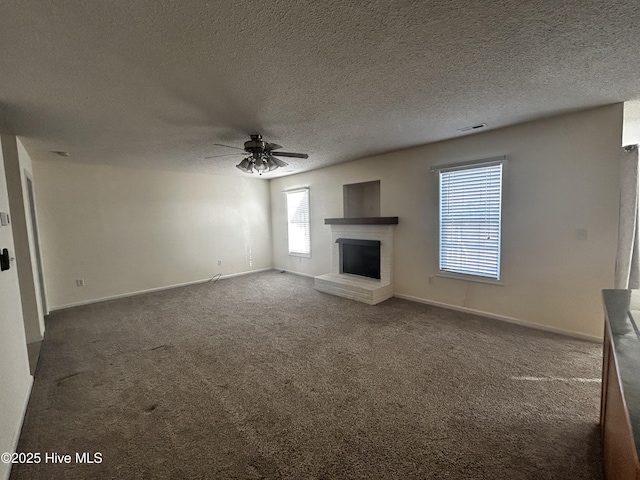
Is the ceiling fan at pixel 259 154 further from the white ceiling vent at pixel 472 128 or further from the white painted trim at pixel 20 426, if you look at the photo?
the white painted trim at pixel 20 426

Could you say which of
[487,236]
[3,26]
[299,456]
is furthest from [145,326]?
[487,236]

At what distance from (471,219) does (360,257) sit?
2.14 meters

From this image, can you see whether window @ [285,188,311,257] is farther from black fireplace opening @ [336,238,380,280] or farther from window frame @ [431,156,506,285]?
window frame @ [431,156,506,285]

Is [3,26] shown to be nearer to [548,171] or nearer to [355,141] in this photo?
[355,141]

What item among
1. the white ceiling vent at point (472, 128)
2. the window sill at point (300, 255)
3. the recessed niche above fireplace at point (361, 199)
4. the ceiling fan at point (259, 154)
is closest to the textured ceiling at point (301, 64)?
the white ceiling vent at point (472, 128)

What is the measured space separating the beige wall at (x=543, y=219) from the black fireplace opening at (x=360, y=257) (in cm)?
70

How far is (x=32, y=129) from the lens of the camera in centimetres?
304

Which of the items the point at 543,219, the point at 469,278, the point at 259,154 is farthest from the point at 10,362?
the point at 543,219

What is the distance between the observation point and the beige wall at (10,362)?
163 centimetres

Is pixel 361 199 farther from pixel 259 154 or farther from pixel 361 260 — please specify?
pixel 259 154

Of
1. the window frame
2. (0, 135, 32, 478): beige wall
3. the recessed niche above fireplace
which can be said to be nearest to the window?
the recessed niche above fireplace

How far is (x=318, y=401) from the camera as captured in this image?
2098 mm

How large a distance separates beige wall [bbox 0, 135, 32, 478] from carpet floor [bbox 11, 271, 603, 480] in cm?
13

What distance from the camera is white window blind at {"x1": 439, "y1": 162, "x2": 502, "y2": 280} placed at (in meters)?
3.59
